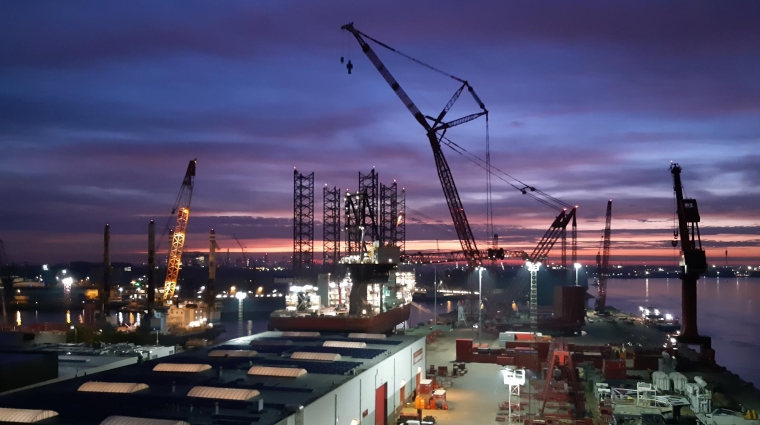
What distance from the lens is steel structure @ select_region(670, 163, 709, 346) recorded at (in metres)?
44.8

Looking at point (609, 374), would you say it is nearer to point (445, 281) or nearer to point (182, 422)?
point (182, 422)

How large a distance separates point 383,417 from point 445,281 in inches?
5324

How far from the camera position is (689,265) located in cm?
4600

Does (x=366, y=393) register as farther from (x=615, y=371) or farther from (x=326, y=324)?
(x=326, y=324)

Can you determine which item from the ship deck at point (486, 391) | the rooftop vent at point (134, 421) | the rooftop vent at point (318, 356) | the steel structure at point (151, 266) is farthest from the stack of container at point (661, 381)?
the steel structure at point (151, 266)

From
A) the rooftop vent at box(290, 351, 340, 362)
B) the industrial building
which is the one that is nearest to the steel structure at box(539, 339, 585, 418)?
the industrial building

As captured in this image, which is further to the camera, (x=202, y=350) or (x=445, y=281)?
(x=445, y=281)

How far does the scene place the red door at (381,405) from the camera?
67.2 feet

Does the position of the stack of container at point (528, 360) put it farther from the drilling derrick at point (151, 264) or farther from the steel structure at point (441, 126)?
the drilling derrick at point (151, 264)

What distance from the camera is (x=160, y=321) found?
2386 inches

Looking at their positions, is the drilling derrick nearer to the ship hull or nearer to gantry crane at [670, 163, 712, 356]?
the ship hull

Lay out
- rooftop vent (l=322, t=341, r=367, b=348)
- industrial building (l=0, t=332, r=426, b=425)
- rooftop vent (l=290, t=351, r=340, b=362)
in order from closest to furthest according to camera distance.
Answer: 1. industrial building (l=0, t=332, r=426, b=425)
2. rooftop vent (l=290, t=351, r=340, b=362)
3. rooftop vent (l=322, t=341, r=367, b=348)

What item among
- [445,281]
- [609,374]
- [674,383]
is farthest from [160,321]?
[445,281]

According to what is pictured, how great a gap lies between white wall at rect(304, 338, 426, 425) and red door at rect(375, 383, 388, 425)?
227mm
